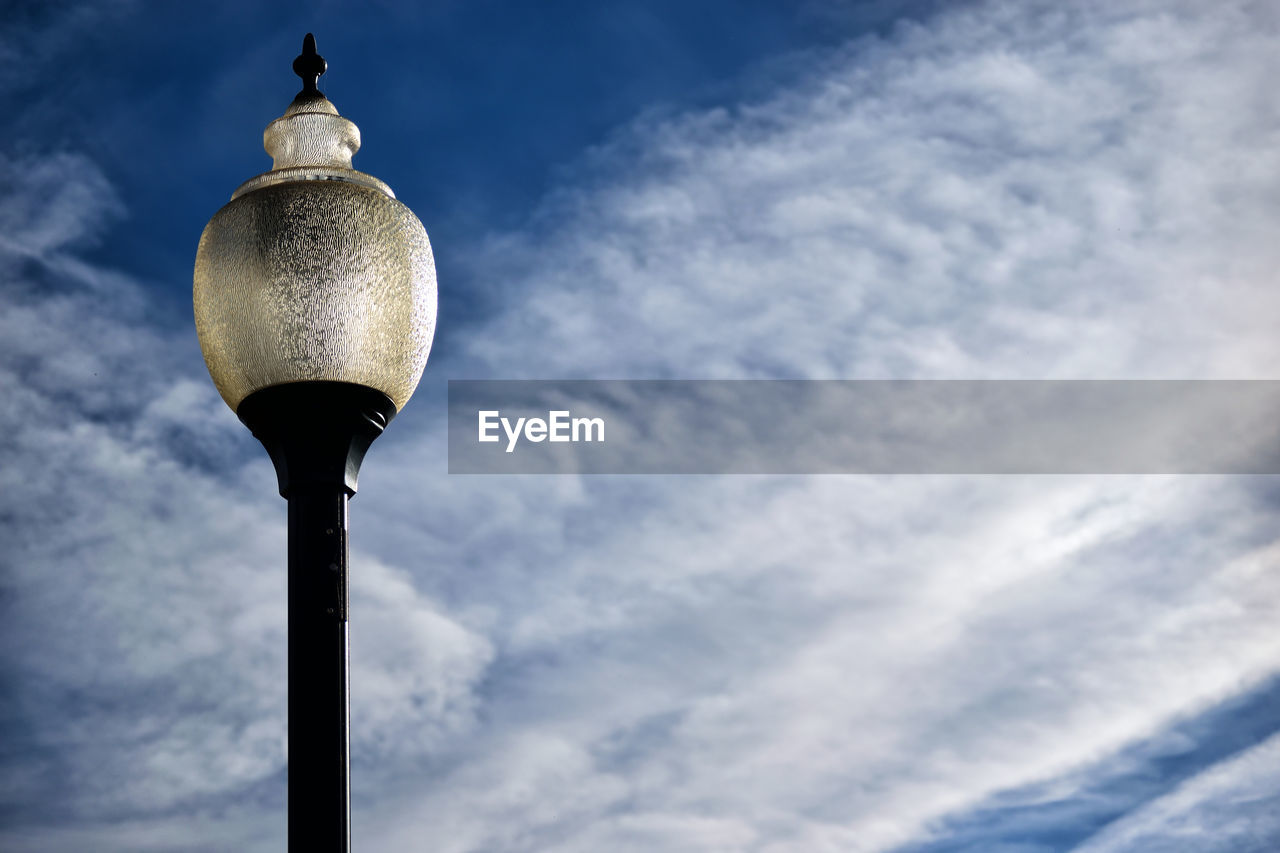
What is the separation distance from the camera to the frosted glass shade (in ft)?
16.7

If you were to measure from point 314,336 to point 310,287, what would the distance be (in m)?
0.16

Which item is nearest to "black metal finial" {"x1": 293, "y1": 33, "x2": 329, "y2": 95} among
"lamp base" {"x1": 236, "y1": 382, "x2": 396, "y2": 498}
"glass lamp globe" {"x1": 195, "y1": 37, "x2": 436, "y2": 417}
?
"glass lamp globe" {"x1": 195, "y1": 37, "x2": 436, "y2": 417}

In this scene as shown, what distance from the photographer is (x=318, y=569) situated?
4.88 meters

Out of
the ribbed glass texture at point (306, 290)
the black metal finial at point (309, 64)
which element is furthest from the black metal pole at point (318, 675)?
the black metal finial at point (309, 64)

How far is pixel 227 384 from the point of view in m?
5.21

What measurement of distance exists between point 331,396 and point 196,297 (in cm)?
62

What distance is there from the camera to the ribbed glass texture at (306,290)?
5098 mm

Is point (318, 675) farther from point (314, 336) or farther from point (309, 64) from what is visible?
point (309, 64)

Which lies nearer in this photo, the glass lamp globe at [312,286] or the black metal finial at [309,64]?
the glass lamp globe at [312,286]

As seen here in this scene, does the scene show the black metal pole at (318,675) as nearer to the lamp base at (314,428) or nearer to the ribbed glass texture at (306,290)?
the lamp base at (314,428)

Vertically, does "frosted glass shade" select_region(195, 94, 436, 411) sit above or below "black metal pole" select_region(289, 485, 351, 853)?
above

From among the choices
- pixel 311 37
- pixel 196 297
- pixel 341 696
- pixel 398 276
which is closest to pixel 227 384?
pixel 196 297

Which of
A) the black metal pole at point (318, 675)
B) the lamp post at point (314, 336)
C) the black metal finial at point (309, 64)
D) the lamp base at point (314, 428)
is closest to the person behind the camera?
Answer: the black metal pole at point (318, 675)

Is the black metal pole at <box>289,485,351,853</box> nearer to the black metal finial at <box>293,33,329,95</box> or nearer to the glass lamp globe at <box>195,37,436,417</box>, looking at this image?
the glass lamp globe at <box>195,37,436,417</box>
